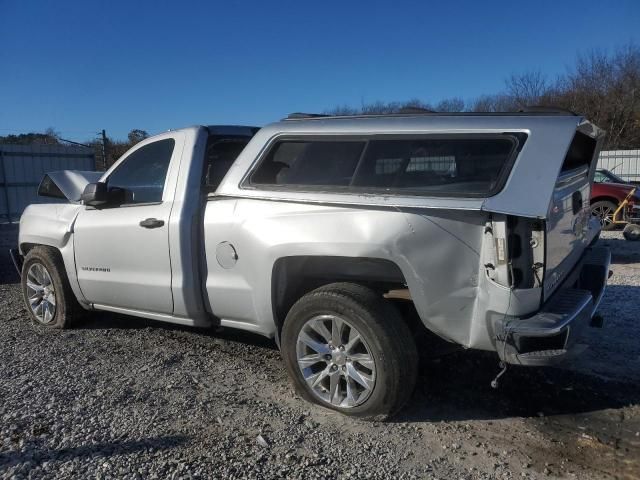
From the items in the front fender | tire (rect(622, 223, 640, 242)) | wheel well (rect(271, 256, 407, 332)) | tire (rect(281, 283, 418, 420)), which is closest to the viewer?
tire (rect(281, 283, 418, 420))

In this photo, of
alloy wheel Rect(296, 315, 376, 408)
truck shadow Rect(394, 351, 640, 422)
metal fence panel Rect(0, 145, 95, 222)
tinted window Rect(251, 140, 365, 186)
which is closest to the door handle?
tinted window Rect(251, 140, 365, 186)

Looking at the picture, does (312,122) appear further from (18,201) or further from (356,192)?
(18,201)

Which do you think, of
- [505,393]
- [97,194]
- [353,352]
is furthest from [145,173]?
[505,393]

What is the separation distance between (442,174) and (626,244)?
9515 millimetres

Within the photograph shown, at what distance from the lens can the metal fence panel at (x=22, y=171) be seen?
49.0 feet

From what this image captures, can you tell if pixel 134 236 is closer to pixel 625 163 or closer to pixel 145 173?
pixel 145 173

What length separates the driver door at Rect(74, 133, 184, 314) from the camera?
4.57m

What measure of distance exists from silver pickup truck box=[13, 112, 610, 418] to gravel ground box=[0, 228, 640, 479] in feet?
1.19

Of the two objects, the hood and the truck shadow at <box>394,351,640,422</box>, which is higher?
the hood

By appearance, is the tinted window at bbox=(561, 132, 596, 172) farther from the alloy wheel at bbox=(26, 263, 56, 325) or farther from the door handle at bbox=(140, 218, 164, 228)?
the alloy wheel at bbox=(26, 263, 56, 325)

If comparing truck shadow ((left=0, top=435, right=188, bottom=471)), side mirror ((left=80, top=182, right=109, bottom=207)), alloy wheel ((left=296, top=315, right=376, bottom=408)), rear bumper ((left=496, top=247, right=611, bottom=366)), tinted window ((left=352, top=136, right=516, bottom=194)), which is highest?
tinted window ((left=352, top=136, right=516, bottom=194))

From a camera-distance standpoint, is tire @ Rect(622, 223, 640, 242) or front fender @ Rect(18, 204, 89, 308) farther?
tire @ Rect(622, 223, 640, 242)

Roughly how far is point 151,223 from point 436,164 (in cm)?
232

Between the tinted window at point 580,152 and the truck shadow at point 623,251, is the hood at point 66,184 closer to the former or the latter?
the tinted window at point 580,152
